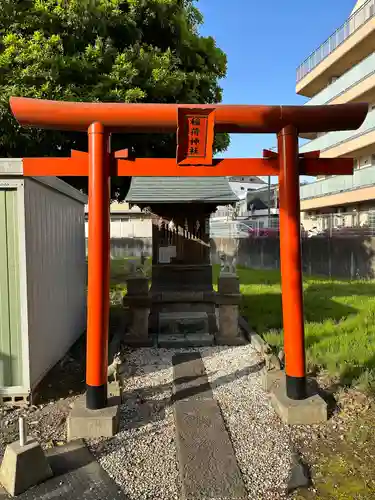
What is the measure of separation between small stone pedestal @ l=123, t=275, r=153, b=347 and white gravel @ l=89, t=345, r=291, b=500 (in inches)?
45.6

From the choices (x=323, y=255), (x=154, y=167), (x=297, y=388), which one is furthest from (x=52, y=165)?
(x=323, y=255)

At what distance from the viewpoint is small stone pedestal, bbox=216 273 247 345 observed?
6973 millimetres

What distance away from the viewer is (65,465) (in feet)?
10.9

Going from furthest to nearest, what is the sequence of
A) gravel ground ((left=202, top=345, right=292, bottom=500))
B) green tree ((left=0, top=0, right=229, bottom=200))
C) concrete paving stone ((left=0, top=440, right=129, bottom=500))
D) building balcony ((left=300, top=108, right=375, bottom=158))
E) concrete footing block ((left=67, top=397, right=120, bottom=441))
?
building balcony ((left=300, top=108, right=375, bottom=158)), green tree ((left=0, top=0, right=229, bottom=200)), concrete footing block ((left=67, top=397, right=120, bottom=441)), gravel ground ((left=202, top=345, right=292, bottom=500)), concrete paving stone ((left=0, top=440, right=129, bottom=500))

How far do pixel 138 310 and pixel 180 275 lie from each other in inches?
61.6

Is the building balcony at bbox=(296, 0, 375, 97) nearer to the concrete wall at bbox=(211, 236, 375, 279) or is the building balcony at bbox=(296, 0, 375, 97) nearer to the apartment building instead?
the apartment building

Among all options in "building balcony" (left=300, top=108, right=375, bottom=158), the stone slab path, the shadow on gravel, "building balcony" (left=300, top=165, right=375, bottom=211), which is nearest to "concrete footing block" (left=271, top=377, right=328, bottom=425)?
the stone slab path

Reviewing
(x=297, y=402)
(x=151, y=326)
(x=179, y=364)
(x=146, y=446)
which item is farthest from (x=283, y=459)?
(x=151, y=326)

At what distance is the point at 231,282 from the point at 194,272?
1.45 m

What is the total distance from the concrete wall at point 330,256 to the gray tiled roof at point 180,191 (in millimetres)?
8318

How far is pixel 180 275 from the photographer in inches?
326

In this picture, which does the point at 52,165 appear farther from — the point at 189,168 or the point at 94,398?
the point at 94,398

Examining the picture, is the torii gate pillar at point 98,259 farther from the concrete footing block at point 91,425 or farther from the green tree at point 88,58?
the green tree at point 88,58

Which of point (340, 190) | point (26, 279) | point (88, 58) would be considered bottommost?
point (26, 279)
